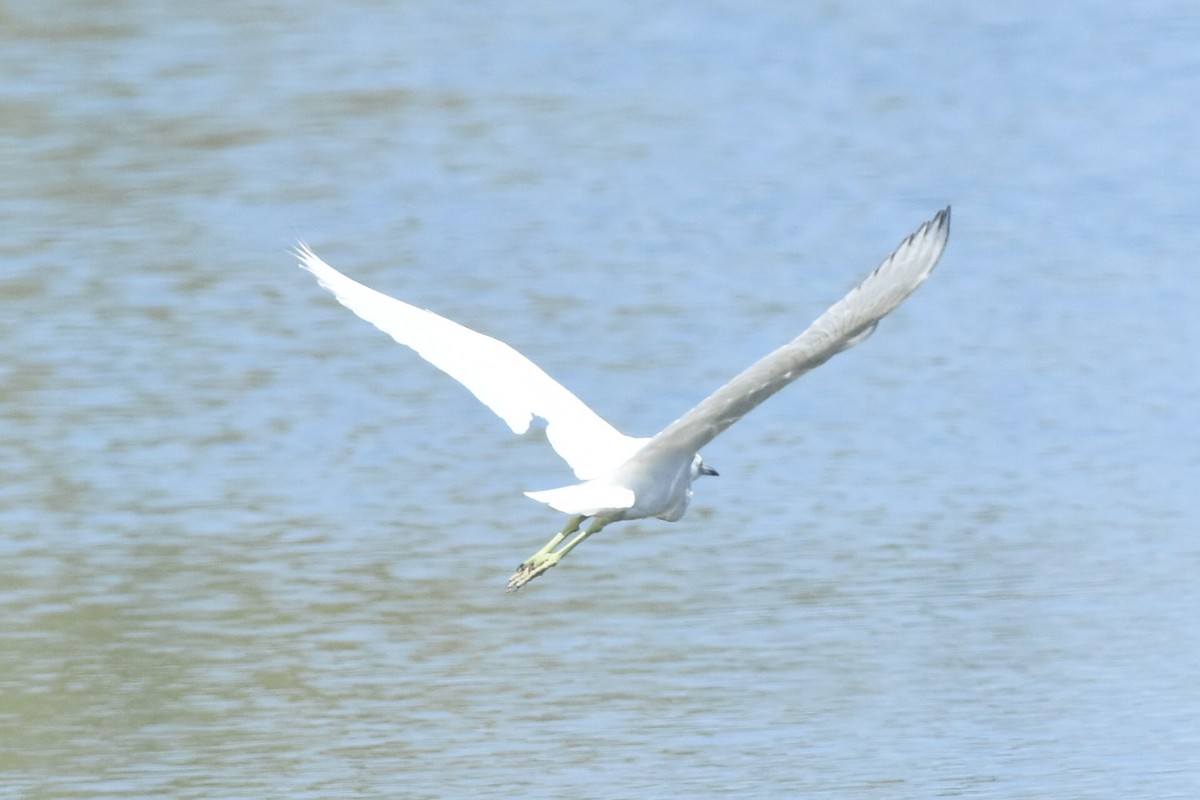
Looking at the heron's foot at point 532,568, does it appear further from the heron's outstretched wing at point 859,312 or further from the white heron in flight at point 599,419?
the heron's outstretched wing at point 859,312

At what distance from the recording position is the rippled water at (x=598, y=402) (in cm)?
681

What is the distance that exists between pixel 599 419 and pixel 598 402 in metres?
3.60

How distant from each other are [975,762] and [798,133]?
7.64 meters

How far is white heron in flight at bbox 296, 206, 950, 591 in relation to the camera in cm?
499

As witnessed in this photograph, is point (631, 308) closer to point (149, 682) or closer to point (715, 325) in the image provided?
point (715, 325)

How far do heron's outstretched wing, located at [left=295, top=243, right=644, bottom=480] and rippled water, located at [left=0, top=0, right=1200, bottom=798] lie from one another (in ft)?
3.12

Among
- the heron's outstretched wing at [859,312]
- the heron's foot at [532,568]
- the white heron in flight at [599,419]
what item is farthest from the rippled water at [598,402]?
the heron's outstretched wing at [859,312]

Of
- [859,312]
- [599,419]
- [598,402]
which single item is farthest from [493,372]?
[598,402]

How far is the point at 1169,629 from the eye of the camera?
7477 mm

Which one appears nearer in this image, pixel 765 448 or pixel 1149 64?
pixel 765 448

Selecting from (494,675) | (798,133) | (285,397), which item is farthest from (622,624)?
(798,133)

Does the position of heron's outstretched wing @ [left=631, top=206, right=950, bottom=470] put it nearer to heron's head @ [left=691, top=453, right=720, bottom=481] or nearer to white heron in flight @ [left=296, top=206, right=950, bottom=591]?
white heron in flight @ [left=296, top=206, right=950, bottom=591]

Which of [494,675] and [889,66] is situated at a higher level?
[889,66]

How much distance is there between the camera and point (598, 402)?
9.69m
